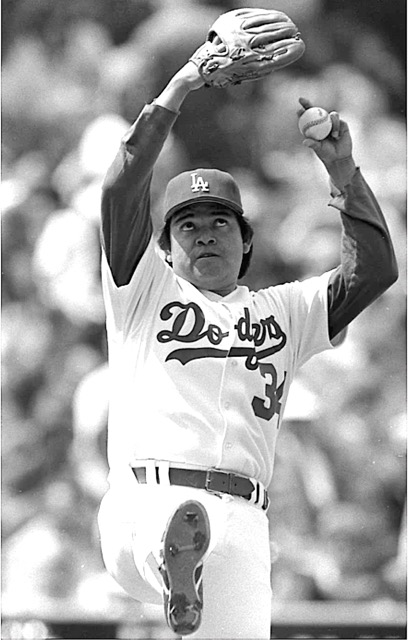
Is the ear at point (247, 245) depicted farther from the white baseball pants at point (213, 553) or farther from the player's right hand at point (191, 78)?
the white baseball pants at point (213, 553)

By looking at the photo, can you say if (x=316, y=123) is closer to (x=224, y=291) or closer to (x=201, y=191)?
(x=201, y=191)

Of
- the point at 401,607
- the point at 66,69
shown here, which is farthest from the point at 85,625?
the point at 66,69

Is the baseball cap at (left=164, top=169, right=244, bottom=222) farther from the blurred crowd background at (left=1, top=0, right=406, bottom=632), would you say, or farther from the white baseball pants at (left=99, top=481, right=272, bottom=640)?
the blurred crowd background at (left=1, top=0, right=406, bottom=632)

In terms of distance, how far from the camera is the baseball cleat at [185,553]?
214 centimetres

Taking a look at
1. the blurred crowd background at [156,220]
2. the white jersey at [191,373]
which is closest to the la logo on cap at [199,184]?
the white jersey at [191,373]

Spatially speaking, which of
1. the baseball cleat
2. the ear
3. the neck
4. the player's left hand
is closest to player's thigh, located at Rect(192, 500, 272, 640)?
the baseball cleat

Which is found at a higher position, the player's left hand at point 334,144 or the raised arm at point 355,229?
the player's left hand at point 334,144

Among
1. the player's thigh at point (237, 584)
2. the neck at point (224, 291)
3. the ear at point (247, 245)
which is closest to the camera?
the player's thigh at point (237, 584)

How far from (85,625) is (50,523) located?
16.9 inches

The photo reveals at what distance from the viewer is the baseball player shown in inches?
91.1

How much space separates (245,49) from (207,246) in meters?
0.43

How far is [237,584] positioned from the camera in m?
2.31

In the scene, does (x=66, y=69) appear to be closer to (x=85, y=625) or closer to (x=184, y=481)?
(x=85, y=625)

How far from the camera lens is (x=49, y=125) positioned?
521 cm
